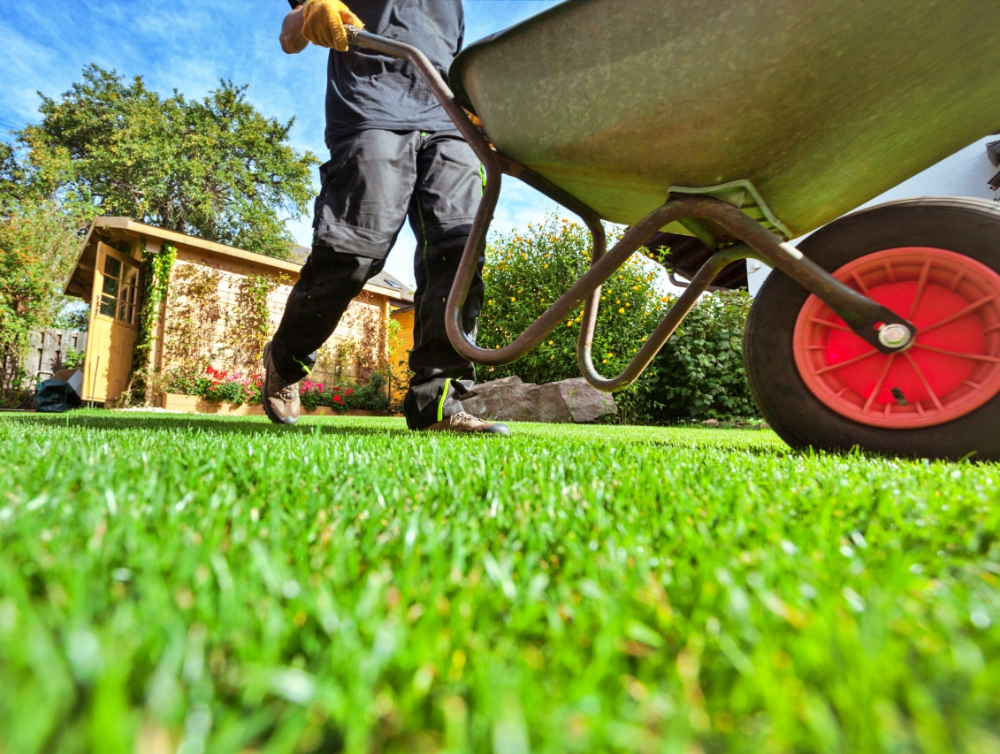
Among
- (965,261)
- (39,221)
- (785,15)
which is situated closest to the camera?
(785,15)

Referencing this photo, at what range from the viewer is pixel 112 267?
9273mm

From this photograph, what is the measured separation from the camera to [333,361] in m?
9.93

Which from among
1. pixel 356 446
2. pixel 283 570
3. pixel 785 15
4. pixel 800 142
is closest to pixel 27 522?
pixel 283 570

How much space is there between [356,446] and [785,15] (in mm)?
1529

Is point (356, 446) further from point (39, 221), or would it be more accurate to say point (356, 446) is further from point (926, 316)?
point (39, 221)

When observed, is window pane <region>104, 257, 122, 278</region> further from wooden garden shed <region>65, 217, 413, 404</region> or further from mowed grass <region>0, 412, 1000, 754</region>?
mowed grass <region>0, 412, 1000, 754</region>

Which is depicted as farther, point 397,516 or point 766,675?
point 397,516

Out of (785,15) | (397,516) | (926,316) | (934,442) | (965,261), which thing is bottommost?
(397,516)

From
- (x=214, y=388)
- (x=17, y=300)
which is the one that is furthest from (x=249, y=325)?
(x=17, y=300)

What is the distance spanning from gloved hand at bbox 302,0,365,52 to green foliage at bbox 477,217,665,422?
16.6 ft

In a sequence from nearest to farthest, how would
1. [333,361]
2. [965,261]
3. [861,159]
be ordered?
[965,261], [861,159], [333,361]

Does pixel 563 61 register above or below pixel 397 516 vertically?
above

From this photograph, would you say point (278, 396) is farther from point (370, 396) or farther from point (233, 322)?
point (233, 322)

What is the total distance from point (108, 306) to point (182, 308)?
1283 mm
